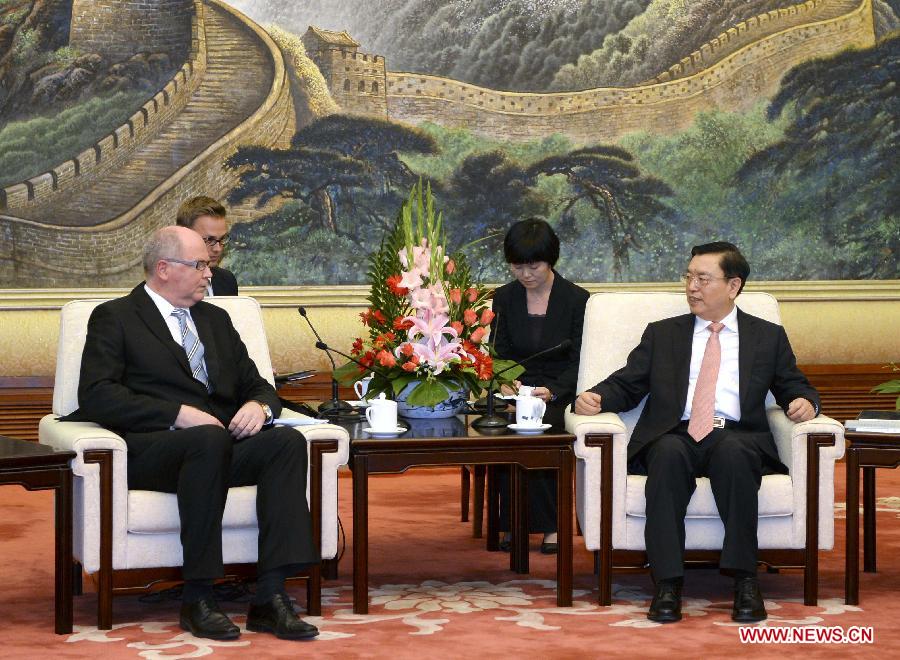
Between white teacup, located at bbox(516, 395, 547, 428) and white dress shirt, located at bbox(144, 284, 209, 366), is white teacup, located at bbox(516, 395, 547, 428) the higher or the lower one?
the lower one

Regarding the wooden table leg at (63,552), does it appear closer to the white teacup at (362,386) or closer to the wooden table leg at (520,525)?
the white teacup at (362,386)

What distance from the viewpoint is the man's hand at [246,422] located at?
4121 mm

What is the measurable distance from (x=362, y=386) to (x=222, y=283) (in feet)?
3.79

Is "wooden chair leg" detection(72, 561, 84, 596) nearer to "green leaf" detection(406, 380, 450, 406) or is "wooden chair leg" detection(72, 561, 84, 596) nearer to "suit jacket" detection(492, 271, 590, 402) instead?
"green leaf" detection(406, 380, 450, 406)

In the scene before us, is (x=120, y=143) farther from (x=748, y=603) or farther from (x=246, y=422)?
(x=748, y=603)

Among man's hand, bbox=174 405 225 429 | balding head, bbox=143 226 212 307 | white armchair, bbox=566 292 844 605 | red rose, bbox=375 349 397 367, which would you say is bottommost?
white armchair, bbox=566 292 844 605

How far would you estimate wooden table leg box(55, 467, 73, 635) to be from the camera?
3.85 meters

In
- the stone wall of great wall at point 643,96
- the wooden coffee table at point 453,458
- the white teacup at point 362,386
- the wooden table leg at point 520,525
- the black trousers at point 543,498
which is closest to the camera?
the wooden coffee table at point 453,458

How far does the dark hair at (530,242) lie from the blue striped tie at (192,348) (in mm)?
1393

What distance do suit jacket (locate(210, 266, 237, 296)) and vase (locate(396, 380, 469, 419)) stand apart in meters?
1.34

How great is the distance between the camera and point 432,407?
4.47 m

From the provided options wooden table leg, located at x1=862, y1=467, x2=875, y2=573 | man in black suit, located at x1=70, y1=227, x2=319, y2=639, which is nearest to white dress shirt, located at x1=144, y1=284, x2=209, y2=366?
man in black suit, located at x1=70, y1=227, x2=319, y2=639

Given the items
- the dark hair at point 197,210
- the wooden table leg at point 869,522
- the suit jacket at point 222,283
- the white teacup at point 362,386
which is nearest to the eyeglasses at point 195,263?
the white teacup at point 362,386

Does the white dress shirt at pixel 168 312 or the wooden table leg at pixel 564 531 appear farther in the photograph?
the white dress shirt at pixel 168 312
